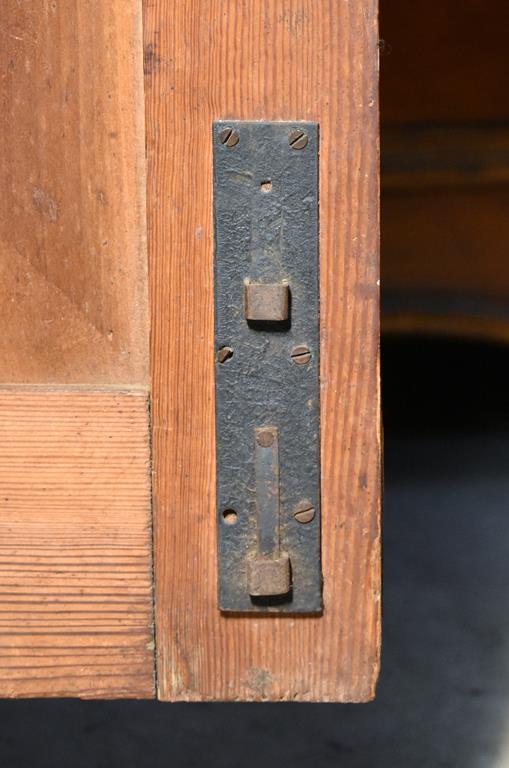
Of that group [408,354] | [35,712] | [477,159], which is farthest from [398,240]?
[35,712]

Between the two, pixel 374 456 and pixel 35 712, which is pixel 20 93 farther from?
pixel 35 712

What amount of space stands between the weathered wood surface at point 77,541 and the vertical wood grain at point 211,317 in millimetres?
18

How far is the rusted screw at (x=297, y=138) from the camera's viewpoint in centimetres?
56

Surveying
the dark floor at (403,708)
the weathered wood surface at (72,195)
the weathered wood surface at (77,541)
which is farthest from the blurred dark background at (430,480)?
the weathered wood surface at (72,195)

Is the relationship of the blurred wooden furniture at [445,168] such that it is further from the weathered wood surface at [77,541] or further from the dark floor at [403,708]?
the weathered wood surface at [77,541]

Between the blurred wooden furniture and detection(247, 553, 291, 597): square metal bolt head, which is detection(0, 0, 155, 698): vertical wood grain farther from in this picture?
the blurred wooden furniture

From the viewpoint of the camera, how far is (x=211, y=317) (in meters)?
0.57

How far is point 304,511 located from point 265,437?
52 mm

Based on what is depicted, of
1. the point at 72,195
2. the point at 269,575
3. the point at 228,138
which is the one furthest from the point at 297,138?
the point at 269,575

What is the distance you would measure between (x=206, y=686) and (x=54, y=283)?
27 centimetres

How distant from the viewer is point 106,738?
5.18ft

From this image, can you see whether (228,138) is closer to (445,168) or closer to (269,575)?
(269,575)

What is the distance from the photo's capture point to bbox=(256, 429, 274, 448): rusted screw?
1.90ft

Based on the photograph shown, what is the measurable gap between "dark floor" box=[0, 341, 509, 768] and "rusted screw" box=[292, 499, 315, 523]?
1037 mm
